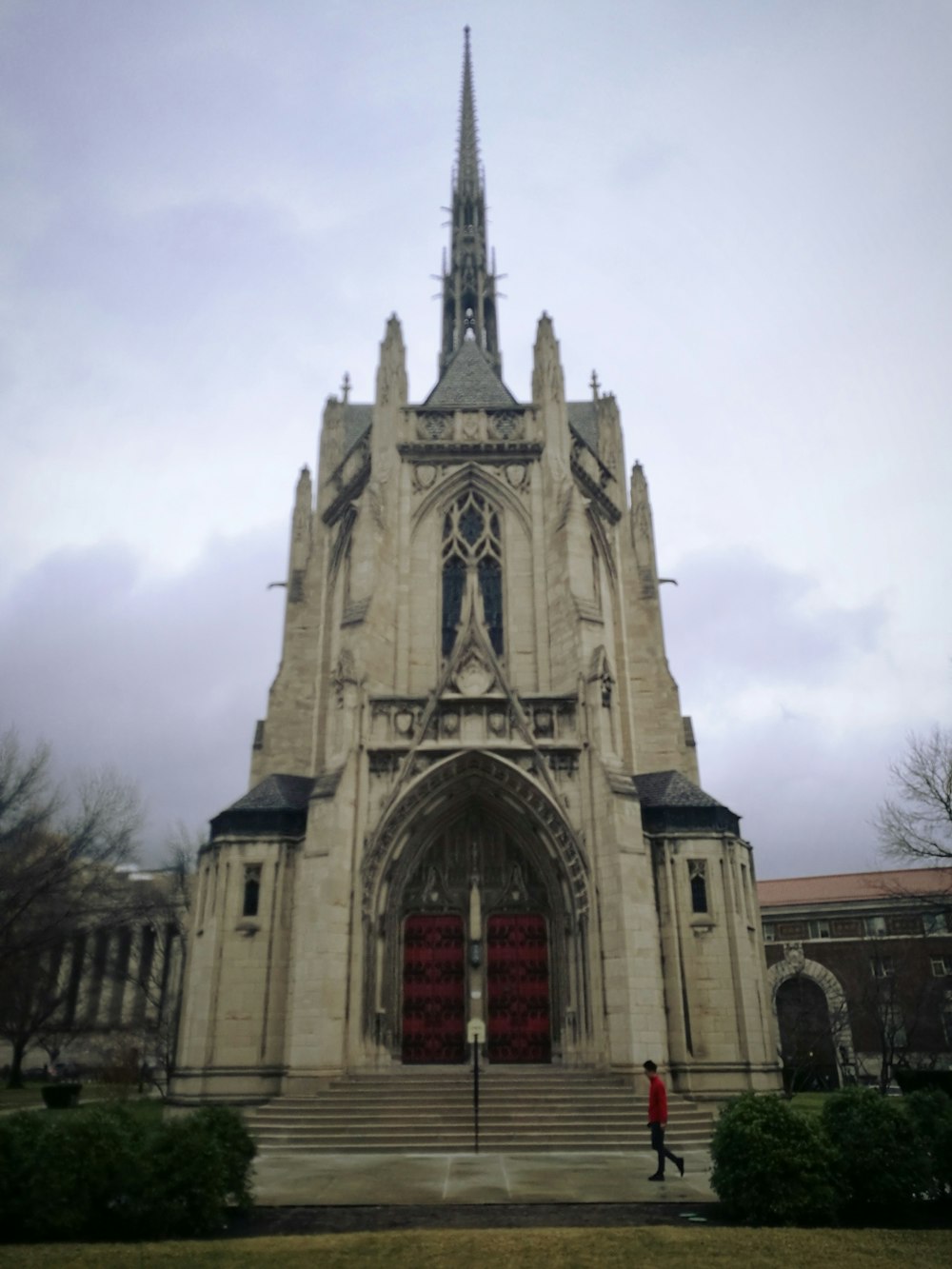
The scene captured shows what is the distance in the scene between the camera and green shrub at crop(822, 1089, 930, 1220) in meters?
9.49

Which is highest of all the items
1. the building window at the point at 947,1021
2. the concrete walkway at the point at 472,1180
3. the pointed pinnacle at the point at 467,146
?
the pointed pinnacle at the point at 467,146

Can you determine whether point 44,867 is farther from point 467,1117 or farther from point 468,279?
point 468,279

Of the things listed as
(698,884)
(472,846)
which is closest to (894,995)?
(698,884)

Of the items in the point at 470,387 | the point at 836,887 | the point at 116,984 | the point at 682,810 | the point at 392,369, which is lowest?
the point at 116,984

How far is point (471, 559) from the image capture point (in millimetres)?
26047

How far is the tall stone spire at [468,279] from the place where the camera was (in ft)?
143

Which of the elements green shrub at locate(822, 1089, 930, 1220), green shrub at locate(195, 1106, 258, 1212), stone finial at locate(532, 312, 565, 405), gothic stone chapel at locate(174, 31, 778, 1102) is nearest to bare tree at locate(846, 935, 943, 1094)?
gothic stone chapel at locate(174, 31, 778, 1102)

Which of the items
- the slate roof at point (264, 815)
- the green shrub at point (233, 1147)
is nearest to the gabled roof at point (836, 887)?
the slate roof at point (264, 815)

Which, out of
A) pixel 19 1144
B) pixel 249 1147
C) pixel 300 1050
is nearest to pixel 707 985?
pixel 300 1050

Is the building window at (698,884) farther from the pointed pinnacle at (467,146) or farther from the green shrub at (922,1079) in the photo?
the pointed pinnacle at (467,146)

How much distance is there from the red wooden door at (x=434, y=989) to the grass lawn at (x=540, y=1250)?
12671 millimetres

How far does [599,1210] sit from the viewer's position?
32.8 feet

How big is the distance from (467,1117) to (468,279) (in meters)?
38.7

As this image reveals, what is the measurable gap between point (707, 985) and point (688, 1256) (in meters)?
13.7
